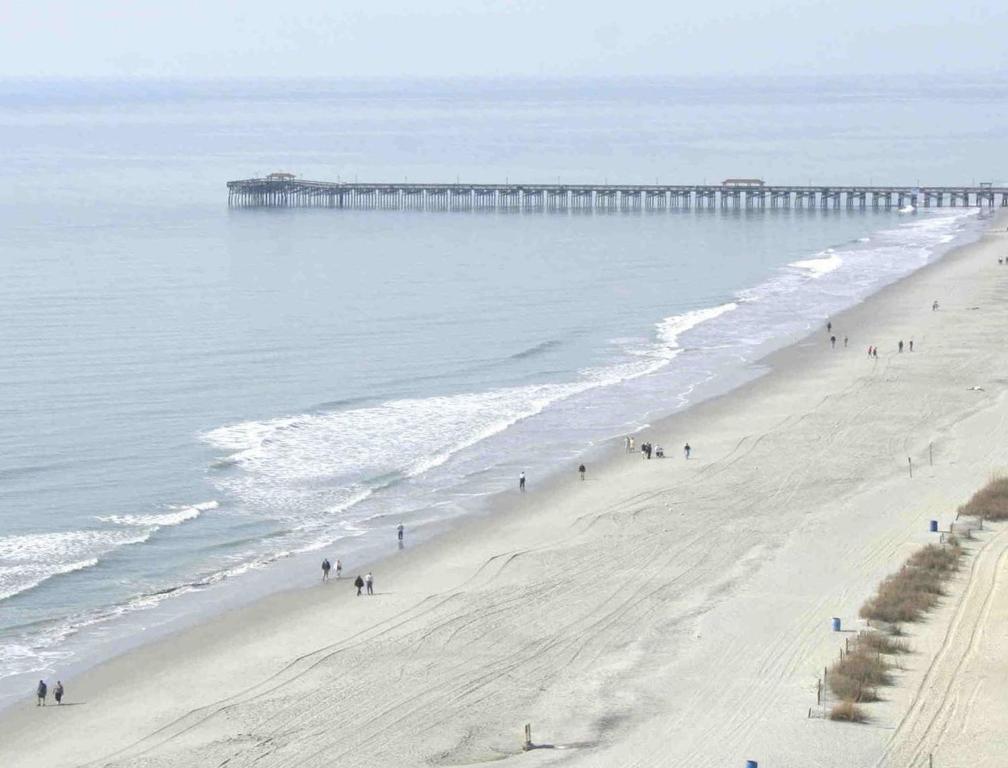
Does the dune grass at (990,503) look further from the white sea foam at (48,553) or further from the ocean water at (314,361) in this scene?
the white sea foam at (48,553)

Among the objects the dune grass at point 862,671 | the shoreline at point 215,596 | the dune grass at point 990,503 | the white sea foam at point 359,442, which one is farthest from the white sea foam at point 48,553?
the dune grass at point 990,503

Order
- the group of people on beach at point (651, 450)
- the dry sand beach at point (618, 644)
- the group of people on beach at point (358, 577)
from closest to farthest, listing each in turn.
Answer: the dry sand beach at point (618, 644), the group of people on beach at point (358, 577), the group of people on beach at point (651, 450)

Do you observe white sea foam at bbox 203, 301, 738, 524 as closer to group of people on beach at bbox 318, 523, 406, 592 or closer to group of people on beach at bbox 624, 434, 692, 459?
group of people on beach at bbox 318, 523, 406, 592

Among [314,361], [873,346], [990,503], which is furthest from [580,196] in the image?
[990,503]

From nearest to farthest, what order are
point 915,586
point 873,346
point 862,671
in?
point 862,671, point 915,586, point 873,346

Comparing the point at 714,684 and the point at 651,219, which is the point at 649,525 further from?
the point at 651,219

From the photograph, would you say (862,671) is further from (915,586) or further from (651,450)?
(651,450)

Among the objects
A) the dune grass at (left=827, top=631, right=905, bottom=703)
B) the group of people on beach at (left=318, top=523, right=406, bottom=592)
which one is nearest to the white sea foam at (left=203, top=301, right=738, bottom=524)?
the group of people on beach at (left=318, top=523, right=406, bottom=592)

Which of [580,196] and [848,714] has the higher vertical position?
[580,196]
